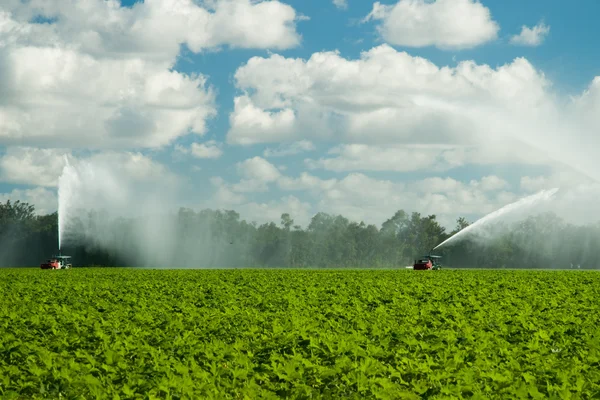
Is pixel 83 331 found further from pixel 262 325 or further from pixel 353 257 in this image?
pixel 353 257

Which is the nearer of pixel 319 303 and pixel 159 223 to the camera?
pixel 319 303

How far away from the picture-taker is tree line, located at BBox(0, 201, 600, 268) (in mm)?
113000

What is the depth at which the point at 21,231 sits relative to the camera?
149m

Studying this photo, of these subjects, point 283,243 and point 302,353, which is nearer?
point 302,353

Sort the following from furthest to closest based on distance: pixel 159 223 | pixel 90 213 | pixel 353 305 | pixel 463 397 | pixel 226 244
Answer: pixel 226 244 < pixel 159 223 < pixel 90 213 < pixel 353 305 < pixel 463 397

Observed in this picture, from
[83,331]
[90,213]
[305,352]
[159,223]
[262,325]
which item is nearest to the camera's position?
[305,352]

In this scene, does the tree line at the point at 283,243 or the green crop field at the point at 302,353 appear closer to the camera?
the green crop field at the point at 302,353

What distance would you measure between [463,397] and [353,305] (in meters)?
13.8

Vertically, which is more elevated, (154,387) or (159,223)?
(159,223)

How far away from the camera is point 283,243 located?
152m

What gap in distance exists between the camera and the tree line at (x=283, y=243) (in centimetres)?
11300

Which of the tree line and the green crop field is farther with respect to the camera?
the tree line

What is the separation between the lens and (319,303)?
24438 mm

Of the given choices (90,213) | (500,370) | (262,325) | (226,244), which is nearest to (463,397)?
(500,370)
